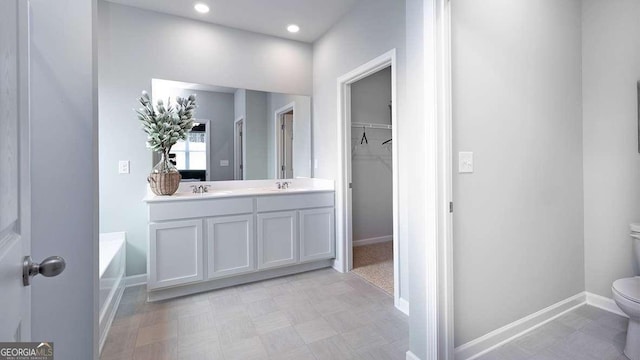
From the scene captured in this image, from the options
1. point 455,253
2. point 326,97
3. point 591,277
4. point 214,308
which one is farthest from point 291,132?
point 591,277

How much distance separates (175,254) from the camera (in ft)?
7.84

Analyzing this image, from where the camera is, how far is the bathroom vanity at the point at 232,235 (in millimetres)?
2359

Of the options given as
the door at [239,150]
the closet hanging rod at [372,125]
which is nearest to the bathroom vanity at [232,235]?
the door at [239,150]

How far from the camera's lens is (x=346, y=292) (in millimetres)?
2529

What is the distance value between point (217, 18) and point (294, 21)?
30.8 inches

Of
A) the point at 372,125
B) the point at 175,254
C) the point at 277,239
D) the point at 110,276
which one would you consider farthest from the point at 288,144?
the point at 110,276

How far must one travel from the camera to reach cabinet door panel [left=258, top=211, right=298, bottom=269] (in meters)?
2.76

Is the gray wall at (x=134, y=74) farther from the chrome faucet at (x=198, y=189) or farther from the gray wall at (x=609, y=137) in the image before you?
the gray wall at (x=609, y=137)

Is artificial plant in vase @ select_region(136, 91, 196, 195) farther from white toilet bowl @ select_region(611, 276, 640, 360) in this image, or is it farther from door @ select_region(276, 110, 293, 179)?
white toilet bowl @ select_region(611, 276, 640, 360)

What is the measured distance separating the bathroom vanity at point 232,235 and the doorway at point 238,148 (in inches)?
4.6

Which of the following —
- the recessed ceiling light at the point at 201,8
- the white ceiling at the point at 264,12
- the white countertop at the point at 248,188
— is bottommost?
the white countertop at the point at 248,188

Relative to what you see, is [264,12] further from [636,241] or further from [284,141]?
[636,241]

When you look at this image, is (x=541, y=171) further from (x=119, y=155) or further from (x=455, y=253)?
(x=119, y=155)

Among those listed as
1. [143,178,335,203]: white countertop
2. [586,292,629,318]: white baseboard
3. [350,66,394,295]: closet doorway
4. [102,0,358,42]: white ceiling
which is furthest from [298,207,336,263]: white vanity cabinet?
[586,292,629,318]: white baseboard
